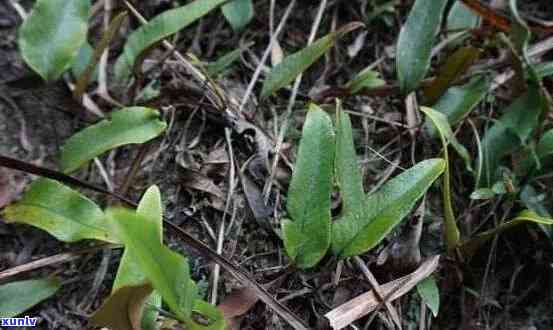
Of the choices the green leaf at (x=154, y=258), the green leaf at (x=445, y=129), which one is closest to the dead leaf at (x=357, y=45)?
the green leaf at (x=445, y=129)

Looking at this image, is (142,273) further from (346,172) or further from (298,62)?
(298,62)

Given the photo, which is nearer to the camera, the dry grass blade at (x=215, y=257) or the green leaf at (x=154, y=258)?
the green leaf at (x=154, y=258)

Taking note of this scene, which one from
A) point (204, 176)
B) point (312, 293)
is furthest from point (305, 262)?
point (204, 176)

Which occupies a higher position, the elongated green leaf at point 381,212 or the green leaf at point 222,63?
the green leaf at point 222,63

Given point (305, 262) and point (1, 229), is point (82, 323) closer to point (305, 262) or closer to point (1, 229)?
point (1, 229)

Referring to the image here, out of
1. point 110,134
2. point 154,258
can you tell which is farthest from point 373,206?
point 110,134

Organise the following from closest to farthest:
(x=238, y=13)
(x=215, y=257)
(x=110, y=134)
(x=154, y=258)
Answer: (x=154, y=258) < (x=215, y=257) < (x=110, y=134) < (x=238, y=13)

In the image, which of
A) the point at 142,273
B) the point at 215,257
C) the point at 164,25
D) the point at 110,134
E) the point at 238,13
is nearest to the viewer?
the point at 142,273

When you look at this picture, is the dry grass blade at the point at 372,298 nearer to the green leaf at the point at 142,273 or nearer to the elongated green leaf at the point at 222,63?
the green leaf at the point at 142,273
